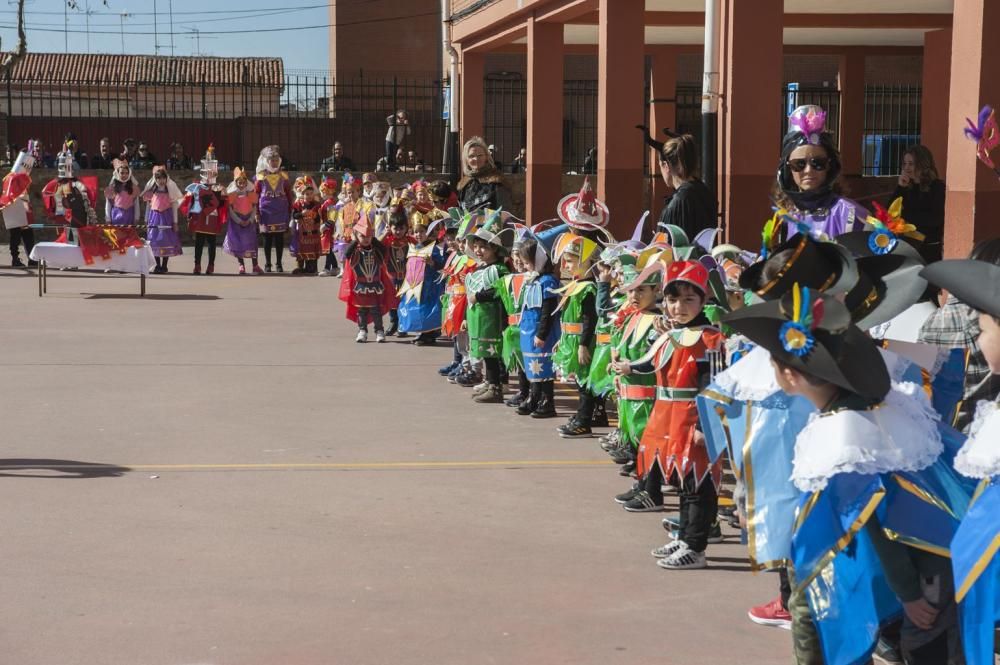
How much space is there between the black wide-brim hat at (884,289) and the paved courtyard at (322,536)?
5.07 feet

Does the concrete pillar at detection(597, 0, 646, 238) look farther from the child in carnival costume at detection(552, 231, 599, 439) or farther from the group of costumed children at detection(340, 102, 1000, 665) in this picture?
the group of costumed children at detection(340, 102, 1000, 665)

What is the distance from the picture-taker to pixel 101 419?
396 inches

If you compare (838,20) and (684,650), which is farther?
(838,20)

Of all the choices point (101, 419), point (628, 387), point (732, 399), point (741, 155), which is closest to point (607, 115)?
point (741, 155)

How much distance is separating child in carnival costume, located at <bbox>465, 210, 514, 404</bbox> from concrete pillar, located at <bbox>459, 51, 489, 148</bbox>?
14.7m

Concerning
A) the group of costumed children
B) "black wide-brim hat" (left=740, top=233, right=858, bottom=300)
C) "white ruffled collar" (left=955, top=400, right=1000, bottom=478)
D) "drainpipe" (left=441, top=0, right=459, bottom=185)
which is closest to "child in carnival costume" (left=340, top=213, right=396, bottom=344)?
the group of costumed children

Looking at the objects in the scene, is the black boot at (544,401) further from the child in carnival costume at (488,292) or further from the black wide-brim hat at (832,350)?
the black wide-brim hat at (832,350)

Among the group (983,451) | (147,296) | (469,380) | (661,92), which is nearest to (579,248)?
(469,380)

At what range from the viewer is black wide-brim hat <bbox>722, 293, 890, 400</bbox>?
3.82 metres

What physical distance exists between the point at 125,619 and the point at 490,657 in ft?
5.09

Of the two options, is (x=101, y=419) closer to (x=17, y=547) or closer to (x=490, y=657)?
(x=17, y=547)

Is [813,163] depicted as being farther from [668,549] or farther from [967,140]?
[967,140]

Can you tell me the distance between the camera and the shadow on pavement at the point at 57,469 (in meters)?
8.23

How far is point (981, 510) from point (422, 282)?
10.1 meters
